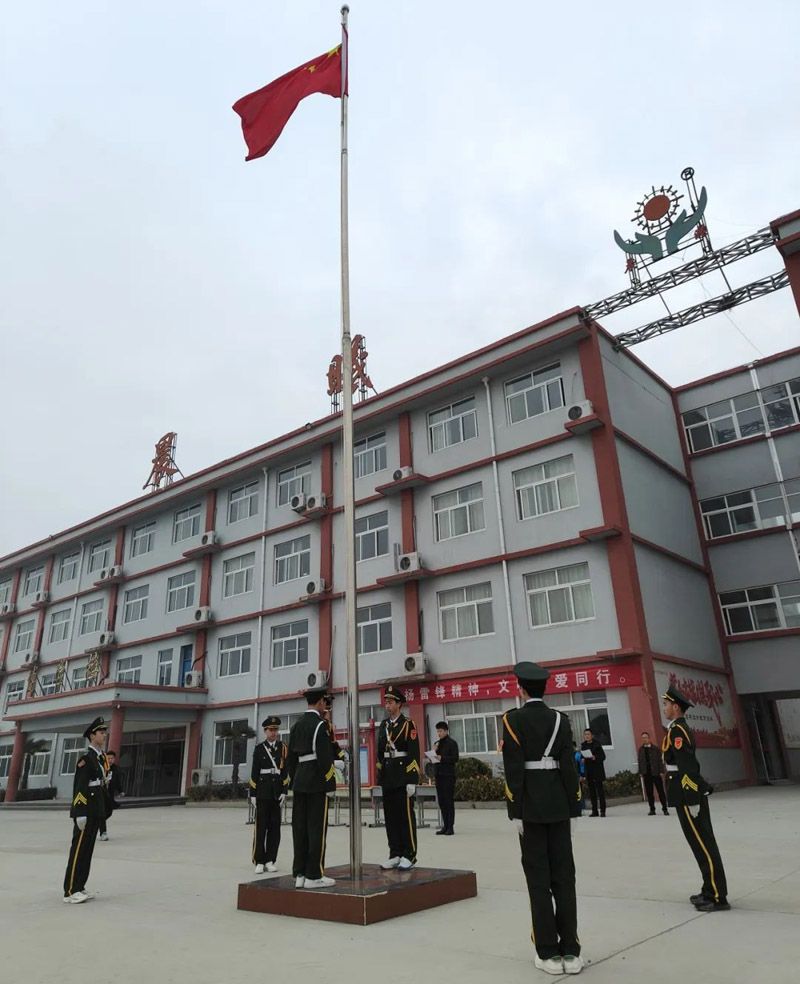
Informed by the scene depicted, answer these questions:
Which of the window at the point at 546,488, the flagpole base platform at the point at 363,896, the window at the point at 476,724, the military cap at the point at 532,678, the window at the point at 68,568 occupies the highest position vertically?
the window at the point at 68,568

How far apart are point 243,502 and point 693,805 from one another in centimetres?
2275

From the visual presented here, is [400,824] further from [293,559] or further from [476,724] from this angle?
[293,559]

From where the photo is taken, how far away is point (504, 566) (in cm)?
1908

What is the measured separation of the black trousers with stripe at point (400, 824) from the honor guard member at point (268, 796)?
1.30 m

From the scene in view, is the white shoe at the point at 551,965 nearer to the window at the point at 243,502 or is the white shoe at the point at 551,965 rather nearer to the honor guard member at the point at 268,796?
the honor guard member at the point at 268,796

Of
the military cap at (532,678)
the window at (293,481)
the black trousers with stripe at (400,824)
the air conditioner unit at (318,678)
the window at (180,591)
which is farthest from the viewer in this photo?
the window at (180,591)

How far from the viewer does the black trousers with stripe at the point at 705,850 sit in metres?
5.01

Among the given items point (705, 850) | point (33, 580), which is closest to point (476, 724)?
point (705, 850)

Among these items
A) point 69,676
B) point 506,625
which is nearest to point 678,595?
point 506,625

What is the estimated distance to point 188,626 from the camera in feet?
84.9

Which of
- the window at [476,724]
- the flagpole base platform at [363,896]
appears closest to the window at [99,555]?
the window at [476,724]

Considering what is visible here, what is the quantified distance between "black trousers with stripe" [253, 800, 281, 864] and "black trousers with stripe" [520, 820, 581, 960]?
4457 mm

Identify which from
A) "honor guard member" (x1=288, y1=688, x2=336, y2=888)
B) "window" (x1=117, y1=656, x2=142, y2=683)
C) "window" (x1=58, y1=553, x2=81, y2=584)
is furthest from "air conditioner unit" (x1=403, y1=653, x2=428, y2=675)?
"window" (x1=58, y1=553, x2=81, y2=584)

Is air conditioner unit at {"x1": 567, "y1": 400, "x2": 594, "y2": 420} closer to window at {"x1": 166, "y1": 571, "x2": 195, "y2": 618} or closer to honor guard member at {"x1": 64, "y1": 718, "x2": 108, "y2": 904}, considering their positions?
honor guard member at {"x1": 64, "y1": 718, "x2": 108, "y2": 904}
